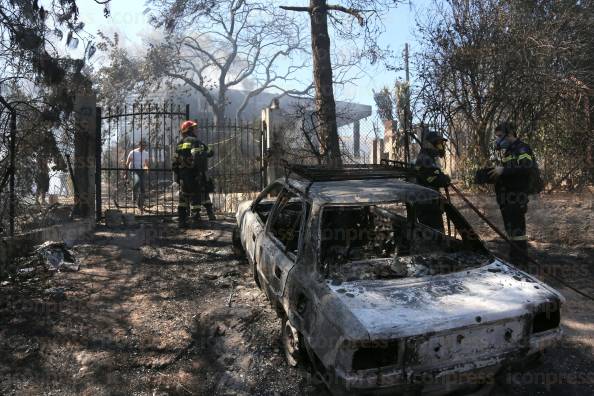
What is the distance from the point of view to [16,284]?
5.56 metres

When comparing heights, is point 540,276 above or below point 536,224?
below

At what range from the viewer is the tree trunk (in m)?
9.38

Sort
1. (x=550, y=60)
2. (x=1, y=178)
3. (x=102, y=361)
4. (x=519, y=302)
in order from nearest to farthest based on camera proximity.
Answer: (x=519, y=302), (x=102, y=361), (x=1, y=178), (x=550, y=60)

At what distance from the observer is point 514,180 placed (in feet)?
18.1

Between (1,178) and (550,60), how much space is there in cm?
906

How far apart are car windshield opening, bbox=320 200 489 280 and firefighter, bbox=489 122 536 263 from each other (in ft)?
4.23

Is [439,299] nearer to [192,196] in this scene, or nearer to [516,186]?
[516,186]

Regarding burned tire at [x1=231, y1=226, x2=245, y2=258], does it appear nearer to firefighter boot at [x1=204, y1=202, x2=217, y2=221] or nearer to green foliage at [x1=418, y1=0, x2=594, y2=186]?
firefighter boot at [x1=204, y1=202, x2=217, y2=221]

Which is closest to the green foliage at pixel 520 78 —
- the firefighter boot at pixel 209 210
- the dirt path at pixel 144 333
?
the firefighter boot at pixel 209 210

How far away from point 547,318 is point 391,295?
3.30ft

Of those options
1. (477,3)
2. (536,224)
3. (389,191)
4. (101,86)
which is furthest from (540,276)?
(101,86)

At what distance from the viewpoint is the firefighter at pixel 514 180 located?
5375mm

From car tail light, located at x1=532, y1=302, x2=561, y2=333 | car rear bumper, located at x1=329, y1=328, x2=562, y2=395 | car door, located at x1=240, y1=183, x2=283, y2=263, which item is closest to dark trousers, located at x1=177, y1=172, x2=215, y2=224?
car door, located at x1=240, y1=183, x2=283, y2=263

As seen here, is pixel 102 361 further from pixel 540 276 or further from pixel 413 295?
pixel 540 276
